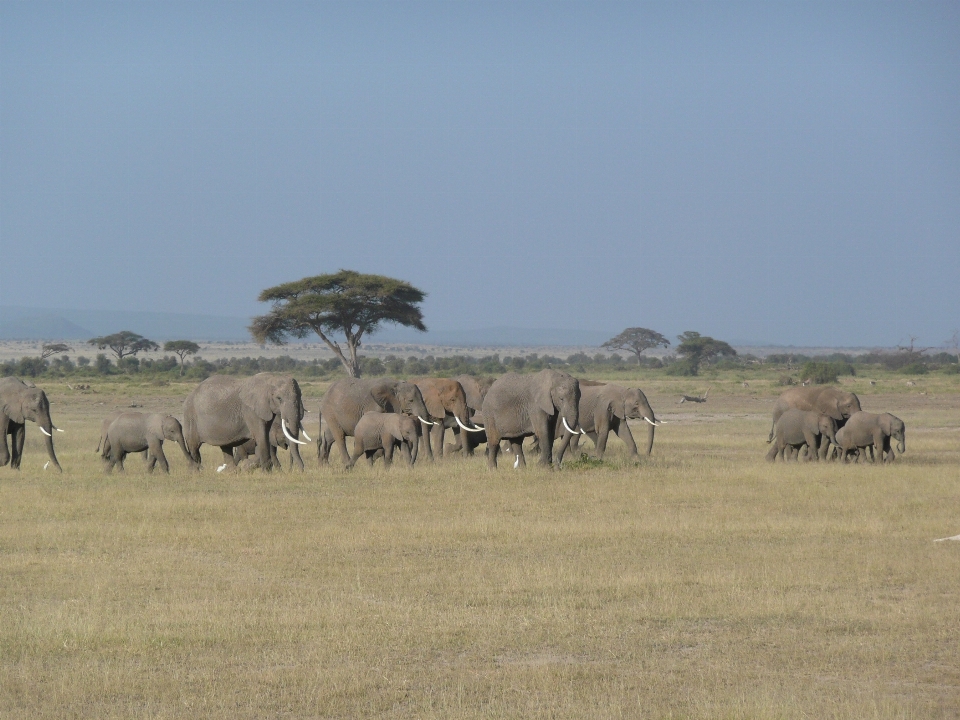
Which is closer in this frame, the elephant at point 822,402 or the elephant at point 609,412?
the elephant at point 609,412

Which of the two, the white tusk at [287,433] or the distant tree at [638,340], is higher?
the distant tree at [638,340]

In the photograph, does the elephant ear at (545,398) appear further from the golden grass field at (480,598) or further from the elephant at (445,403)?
the elephant at (445,403)

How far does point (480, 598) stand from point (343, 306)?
43.0 meters

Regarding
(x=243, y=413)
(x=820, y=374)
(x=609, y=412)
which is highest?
(x=243, y=413)

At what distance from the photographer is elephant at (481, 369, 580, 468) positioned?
22.6 metres

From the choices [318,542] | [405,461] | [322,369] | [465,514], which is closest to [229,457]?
[405,461]

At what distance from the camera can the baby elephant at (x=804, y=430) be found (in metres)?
24.8

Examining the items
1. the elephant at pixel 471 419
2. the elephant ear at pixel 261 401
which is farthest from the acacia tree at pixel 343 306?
the elephant ear at pixel 261 401

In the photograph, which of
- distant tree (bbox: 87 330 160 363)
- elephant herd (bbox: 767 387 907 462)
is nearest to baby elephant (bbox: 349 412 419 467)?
elephant herd (bbox: 767 387 907 462)

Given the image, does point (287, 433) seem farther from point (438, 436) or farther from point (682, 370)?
point (682, 370)

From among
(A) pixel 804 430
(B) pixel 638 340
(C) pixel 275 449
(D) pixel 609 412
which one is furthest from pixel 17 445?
(B) pixel 638 340

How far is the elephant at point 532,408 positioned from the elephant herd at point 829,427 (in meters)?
4.90

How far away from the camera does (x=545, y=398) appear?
22.5 m

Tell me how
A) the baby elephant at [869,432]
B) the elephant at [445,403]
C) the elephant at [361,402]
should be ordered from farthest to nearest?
the elephant at [445,403]
the elephant at [361,402]
the baby elephant at [869,432]
